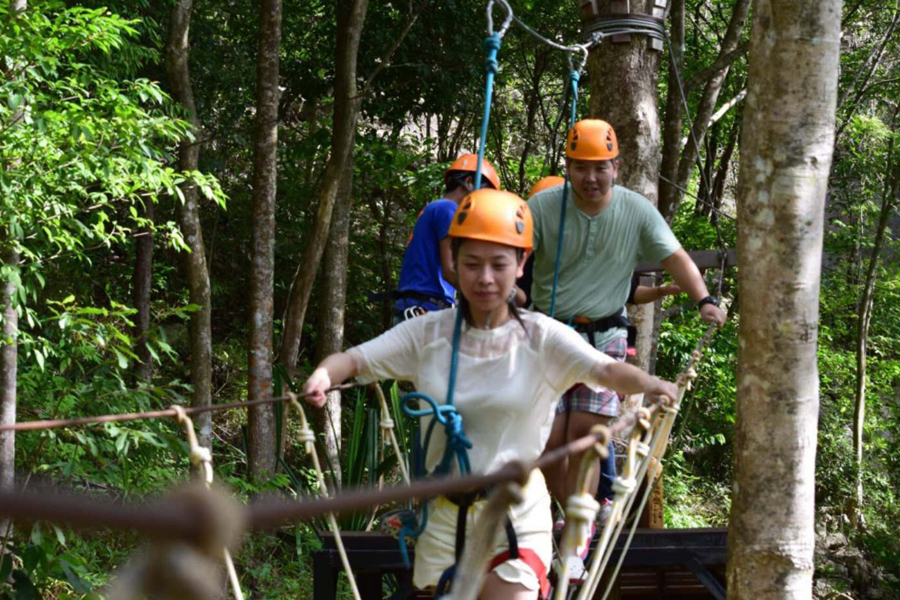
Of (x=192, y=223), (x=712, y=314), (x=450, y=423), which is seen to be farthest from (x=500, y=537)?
(x=192, y=223)

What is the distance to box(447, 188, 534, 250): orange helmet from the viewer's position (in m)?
2.36

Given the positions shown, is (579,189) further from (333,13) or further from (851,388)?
(851,388)

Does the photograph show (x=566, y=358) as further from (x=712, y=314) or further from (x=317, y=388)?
(x=712, y=314)

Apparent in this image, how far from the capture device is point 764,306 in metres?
3.41

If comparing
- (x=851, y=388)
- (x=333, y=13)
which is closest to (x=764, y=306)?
(x=333, y=13)

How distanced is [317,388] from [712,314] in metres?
1.74

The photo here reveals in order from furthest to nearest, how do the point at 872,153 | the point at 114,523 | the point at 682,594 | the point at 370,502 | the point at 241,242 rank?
1. the point at 872,153
2. the point at 241,242
3. the point at 682,594
4. the point at 370,502
5. the point at 114,523

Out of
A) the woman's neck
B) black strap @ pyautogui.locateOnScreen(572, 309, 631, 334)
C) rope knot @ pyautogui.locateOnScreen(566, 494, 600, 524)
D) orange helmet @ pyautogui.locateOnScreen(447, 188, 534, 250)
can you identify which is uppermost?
orange helmet @ pyautogui.locateOnScreen(447, 188, 534, 250)

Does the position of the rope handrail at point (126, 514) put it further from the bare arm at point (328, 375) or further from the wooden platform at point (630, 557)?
the wooden platform at point (630, 557)

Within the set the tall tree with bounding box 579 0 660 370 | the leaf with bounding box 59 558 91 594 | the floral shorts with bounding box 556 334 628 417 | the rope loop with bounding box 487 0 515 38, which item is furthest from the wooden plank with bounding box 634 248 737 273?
the leaf with bounding box 59 558 91 594

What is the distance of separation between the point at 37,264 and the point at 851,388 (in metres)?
10.6

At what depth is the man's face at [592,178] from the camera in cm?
360

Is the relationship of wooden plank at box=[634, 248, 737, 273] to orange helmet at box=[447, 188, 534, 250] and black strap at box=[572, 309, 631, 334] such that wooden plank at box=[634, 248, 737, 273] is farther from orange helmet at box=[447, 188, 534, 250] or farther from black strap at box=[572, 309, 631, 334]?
orange helmet at box=[447, 188, 534, 250]

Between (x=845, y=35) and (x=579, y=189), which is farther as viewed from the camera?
(x=845, y=35)
